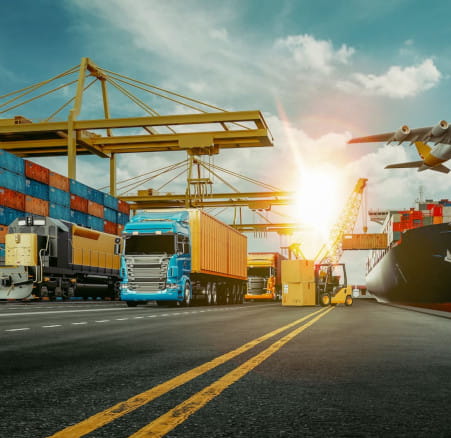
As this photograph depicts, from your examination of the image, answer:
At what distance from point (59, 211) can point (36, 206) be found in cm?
233

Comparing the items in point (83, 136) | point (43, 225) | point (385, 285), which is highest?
point (83, 136)

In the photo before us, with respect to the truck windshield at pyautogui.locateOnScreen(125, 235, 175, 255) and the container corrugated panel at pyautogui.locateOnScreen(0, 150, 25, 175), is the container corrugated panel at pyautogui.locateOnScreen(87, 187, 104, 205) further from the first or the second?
the truck windshield at pyautogui.locateOnScreen(125, 235, 175, 255)

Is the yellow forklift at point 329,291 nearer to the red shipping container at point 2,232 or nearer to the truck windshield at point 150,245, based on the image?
the truck windshield at point 150,245

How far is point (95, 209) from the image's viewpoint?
1645 inches

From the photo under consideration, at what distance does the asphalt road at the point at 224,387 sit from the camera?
3.11 metres

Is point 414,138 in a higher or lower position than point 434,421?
higher

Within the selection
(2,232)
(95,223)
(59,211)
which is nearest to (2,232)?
(2,232)

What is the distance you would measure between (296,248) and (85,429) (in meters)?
42.1

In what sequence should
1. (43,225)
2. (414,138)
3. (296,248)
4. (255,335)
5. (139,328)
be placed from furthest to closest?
(296,248)
(43,225)
(414,138)
(139,328)
(255,335)

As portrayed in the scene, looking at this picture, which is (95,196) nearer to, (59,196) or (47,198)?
(59,196)

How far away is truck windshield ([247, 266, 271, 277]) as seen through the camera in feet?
134

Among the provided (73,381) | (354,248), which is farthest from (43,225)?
(354,248)

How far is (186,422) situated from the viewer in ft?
10.4

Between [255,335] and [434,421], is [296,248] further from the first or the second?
[434,421]
